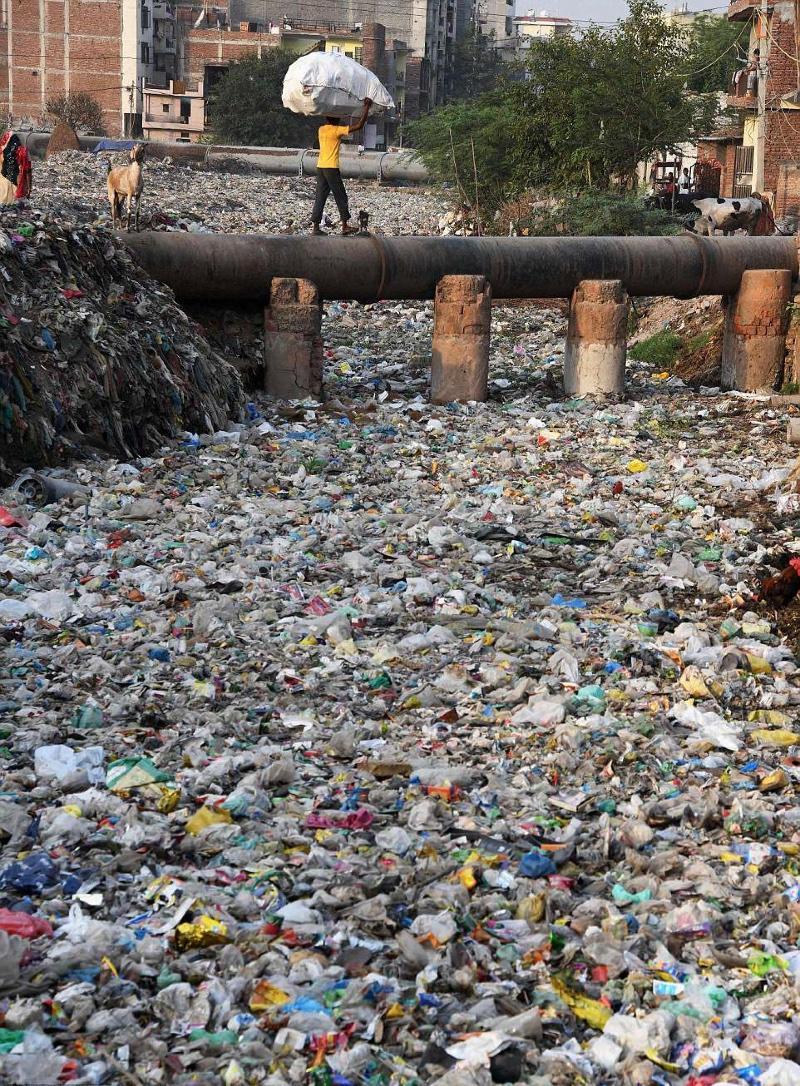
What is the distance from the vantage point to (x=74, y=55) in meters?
53.2

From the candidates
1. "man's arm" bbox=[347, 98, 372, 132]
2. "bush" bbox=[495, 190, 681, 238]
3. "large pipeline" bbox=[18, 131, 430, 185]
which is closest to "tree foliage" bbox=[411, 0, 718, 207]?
"bush" bbox=[495, 190, 681, 238]

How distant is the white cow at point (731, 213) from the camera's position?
18.3 meters

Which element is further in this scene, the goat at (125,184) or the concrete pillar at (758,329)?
the concrete pillar at (758,329)

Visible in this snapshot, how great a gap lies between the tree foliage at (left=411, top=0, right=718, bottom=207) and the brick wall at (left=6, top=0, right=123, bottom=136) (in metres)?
37.0

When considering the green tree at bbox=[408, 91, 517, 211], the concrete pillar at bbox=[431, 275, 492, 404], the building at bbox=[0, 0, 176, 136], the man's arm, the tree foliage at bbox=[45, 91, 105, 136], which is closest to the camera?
the concrete pillar at bbox=[431, 275, 492, 404]

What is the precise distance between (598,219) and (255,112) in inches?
1404

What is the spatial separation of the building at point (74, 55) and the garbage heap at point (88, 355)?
4594 centimetres

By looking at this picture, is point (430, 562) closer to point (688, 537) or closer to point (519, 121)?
point (688, 537)

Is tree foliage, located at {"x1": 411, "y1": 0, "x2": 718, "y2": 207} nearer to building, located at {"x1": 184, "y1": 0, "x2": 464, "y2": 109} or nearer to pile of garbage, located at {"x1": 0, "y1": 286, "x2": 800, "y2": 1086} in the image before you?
pile of garbage, located at {"x1": 0, "y1": 286, "x2": 800, "y2": 1086}

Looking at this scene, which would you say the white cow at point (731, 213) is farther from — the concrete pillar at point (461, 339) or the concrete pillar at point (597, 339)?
the concrete pillar at point (461, 339)

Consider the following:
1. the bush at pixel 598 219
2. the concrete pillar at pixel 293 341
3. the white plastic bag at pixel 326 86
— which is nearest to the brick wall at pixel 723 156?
the bush at pixel 598 219

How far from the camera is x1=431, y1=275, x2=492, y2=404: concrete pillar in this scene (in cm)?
1068

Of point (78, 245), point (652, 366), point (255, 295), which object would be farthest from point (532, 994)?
point (652, 366)

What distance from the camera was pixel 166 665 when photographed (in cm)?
543
